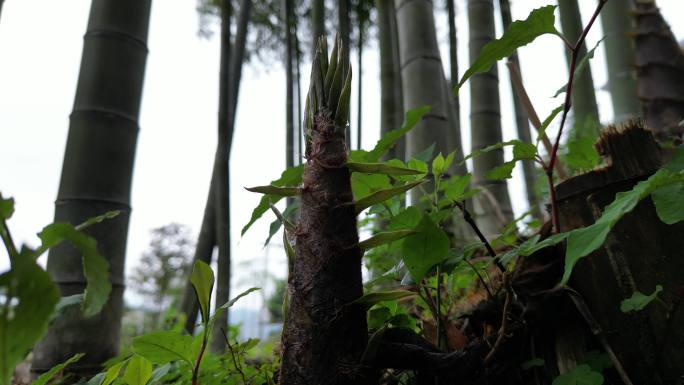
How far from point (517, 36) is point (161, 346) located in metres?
0.48

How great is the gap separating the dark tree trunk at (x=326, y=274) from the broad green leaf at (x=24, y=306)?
0.20 metres

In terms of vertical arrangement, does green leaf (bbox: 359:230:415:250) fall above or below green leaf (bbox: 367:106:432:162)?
below

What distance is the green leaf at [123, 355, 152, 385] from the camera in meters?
0.49

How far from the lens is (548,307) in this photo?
54 centimetres

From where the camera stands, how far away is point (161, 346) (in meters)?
0.46

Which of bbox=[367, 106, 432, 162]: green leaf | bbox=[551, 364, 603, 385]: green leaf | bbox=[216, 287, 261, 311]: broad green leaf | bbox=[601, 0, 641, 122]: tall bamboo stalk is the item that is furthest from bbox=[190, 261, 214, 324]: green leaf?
bbox=[601, 0, 641, 122]: tall bamboo stalk

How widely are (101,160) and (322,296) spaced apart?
0.83m

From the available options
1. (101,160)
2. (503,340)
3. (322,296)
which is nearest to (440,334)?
(503,340)

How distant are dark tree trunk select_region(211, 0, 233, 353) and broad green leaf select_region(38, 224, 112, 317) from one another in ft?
4.05

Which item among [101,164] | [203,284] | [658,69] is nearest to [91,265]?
[203,284]

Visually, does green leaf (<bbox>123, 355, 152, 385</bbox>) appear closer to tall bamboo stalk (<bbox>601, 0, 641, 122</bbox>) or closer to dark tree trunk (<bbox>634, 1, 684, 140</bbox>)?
dark tree trunk (<bbox>634, 1, 684, 140</bbox>)

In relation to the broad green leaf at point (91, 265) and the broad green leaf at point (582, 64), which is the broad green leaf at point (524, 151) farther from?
the broad green leaf at point (91, 265)

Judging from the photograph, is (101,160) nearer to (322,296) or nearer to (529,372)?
(322,296)

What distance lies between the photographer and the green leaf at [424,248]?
17.4 inches
